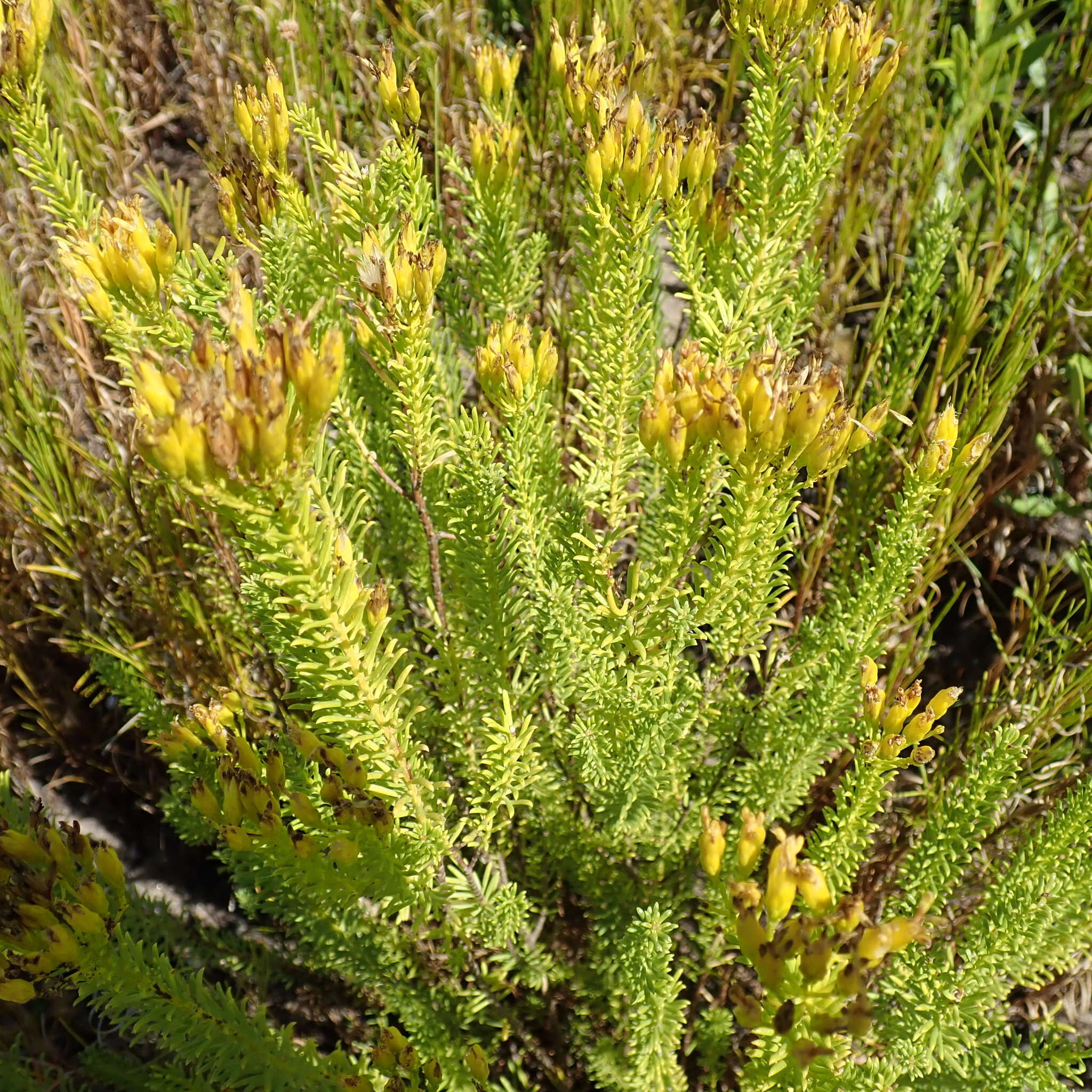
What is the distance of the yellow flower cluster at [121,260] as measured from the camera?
1188 mm

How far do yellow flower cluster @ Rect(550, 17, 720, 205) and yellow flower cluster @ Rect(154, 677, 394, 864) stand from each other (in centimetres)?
65

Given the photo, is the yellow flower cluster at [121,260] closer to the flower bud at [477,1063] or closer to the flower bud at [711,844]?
the flower bud at [711,844]

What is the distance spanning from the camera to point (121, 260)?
3.90 feet

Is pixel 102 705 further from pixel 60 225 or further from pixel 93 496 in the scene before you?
pixel 60 225

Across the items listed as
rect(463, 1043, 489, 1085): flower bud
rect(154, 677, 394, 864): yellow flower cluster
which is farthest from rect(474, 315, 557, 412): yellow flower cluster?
rect(463, 1043, 489, 1085): flower bud

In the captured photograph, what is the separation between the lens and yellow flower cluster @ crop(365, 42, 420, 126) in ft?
4.59

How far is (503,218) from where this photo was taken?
5.28 feet

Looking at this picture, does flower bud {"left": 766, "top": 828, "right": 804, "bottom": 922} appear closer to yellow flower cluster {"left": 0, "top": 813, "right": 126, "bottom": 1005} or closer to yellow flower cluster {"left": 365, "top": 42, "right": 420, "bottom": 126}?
yellow flower cluster {"left": 0, "top": 813, "right": 126, "bottom": 1005}

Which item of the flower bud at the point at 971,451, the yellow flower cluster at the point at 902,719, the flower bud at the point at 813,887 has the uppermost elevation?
the flower bud at the point at 971,451

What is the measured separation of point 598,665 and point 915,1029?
0.78m

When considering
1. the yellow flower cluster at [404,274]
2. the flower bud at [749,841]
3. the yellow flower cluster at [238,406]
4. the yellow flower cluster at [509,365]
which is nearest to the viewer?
the yellow flower cluster at [238,406]

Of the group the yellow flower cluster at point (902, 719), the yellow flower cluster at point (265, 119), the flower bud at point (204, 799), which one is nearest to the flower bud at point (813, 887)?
the yellow flower cluster at point (902, 719)

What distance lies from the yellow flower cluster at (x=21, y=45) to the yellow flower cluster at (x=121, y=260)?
24 centimetres

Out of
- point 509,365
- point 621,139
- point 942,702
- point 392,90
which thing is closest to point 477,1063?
point 942,702
